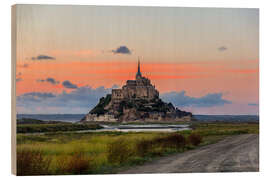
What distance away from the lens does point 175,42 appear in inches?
791

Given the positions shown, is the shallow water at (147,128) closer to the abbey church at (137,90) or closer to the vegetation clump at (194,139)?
the vegetation clump at (194,139)

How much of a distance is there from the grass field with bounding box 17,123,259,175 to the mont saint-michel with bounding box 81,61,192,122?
531 mm

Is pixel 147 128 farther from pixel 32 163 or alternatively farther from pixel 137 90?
pixel 32 163

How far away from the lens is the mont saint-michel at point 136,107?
19.7 m

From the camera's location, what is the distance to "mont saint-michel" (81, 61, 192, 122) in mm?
19688

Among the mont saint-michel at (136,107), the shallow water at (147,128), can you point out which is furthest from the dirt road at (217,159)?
the mont saint-michel at (136,107)

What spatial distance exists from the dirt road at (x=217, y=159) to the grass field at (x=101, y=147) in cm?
31

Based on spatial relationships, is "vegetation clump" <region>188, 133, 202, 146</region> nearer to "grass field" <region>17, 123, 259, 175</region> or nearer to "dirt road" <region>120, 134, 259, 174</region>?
"grass field" <region>17, 123, 259, 175</region>

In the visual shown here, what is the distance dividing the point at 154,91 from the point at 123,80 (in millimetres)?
1151

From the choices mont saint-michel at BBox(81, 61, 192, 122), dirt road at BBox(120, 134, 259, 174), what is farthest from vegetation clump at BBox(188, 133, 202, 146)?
mont saint-michel at BBox(81, 61, 192, 122)

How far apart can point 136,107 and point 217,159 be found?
3.35 metres

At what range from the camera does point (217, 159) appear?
65.9ft
